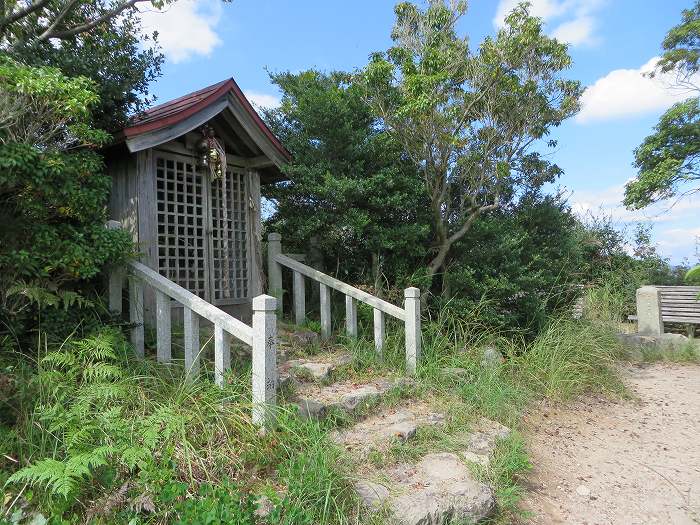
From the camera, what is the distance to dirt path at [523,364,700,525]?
3543 mm

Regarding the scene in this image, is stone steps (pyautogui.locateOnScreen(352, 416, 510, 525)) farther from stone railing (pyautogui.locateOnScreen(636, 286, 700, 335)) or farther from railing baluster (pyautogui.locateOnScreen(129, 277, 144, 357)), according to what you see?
stone railing (pyautogui.locateOnScreen(636, 286, 700, 335))

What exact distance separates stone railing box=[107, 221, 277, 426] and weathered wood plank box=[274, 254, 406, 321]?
181 centimetres

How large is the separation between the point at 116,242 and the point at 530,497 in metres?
4.07

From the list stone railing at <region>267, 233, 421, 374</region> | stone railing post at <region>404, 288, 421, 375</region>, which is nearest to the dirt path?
stone railing post at <region>404, 288, 421, 375</region>

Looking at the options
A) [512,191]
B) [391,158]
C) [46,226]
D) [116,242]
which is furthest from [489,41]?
[46,226]

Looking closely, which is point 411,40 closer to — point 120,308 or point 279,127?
point 279,127

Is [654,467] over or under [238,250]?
under

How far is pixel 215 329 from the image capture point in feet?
12.4

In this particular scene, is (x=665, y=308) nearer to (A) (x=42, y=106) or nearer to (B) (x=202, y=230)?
(B) (x=202, y=230)

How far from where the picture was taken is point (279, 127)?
7.88m

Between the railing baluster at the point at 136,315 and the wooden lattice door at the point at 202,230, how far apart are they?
3.08 ft

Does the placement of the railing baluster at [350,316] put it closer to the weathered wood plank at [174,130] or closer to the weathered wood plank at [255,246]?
the weathered wood plank at [255,246]

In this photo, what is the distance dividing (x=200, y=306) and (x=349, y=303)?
2287 millimetres

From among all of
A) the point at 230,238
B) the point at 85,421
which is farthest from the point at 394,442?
the point at 230,238
